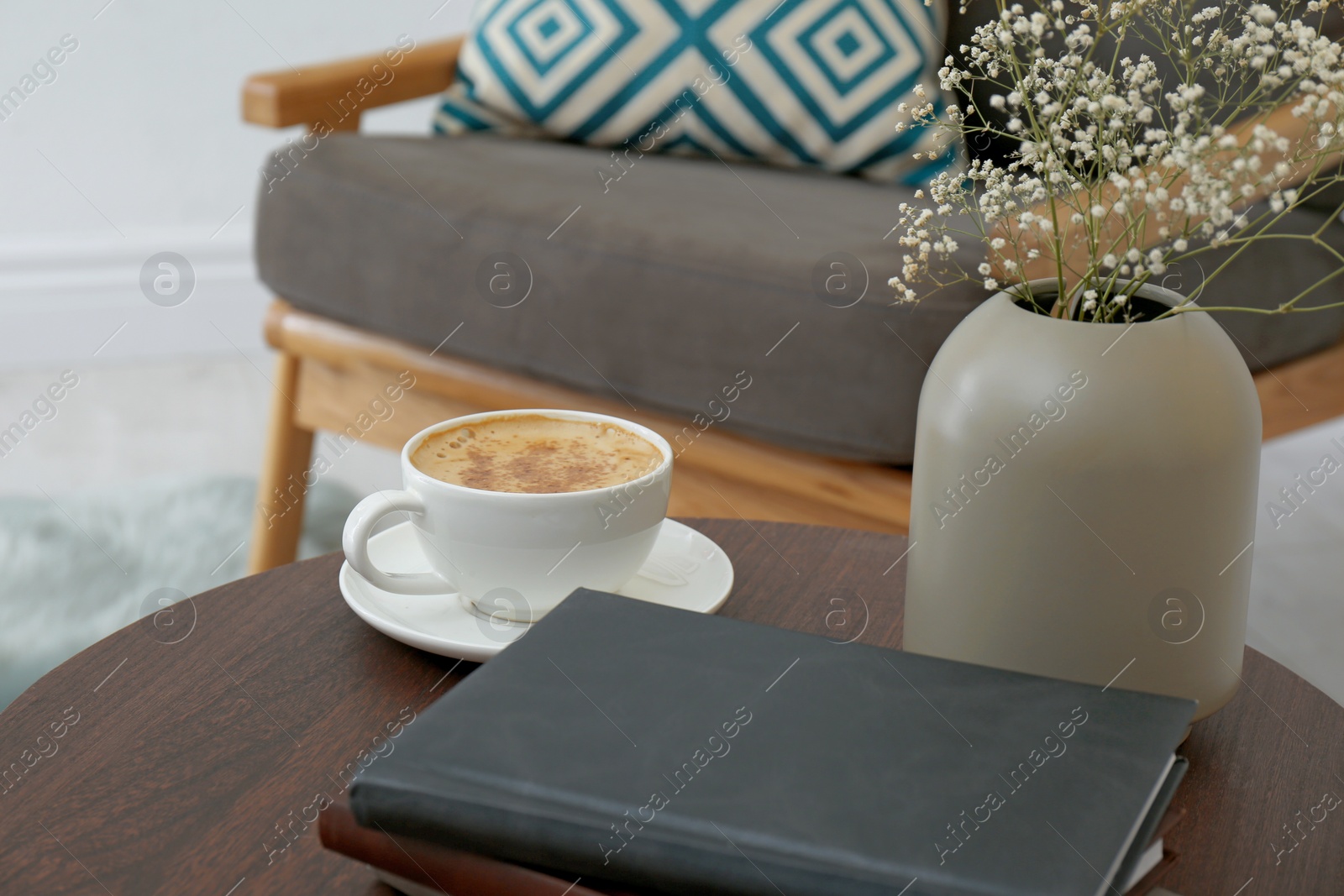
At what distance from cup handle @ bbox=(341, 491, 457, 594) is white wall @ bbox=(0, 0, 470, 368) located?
1912 millimetres

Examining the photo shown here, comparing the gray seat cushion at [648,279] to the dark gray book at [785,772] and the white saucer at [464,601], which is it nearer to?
the white saucer at [464,601]

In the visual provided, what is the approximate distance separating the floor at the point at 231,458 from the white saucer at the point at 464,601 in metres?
1.02

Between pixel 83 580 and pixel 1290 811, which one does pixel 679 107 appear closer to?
pixel 83 580

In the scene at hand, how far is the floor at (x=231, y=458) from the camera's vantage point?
1594 mm

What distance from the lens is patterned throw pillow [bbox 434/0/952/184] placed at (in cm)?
146

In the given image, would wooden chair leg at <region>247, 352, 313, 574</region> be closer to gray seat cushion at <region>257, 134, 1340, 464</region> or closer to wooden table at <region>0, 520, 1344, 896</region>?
gray seat cushion at <region>257, 134, 1340, 464</region>

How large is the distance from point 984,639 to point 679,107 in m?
1.11

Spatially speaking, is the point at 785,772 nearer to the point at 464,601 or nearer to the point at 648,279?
the point at 464,601

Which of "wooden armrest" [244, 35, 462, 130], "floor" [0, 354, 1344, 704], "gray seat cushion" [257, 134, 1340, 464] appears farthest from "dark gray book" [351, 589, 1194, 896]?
"floor" [0, 354, 1344, 704]

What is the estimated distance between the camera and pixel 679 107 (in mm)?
1518

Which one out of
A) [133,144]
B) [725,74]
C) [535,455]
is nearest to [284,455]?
[725,74]

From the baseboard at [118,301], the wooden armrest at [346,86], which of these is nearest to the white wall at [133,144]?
the baseboard at [118,301]

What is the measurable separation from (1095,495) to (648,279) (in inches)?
28.7

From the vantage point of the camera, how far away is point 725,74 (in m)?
1.50
